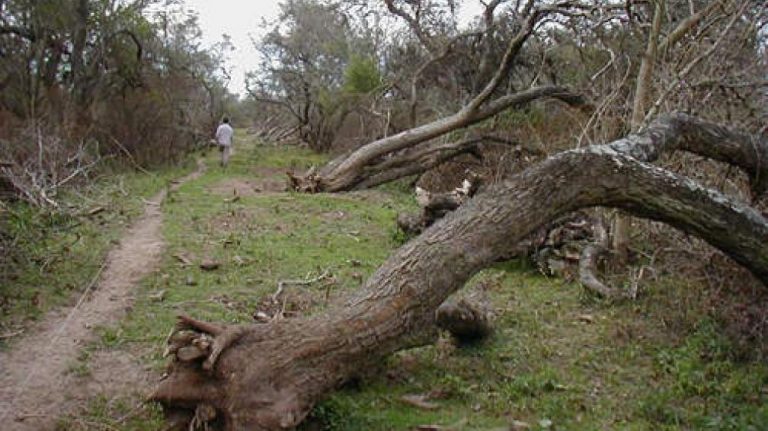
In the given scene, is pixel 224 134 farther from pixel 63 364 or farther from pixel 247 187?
pixel 63 364

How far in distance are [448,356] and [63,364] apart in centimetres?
291

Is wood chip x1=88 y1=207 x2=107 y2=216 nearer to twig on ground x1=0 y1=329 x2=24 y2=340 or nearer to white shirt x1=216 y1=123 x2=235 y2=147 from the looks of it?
twig on ground x1=0 y1=329 x2=24 y2=340

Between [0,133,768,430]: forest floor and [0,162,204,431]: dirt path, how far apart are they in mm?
17

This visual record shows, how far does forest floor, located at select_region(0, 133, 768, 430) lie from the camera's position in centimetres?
448

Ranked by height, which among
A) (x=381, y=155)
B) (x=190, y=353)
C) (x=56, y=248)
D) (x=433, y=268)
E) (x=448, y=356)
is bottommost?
(x=448, y=356)

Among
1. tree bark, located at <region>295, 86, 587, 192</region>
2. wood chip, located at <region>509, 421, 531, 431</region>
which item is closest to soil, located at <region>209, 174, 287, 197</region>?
tree bark, located at <region>295, 86, 587, 192</region>

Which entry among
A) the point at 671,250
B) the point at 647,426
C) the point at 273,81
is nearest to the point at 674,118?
the point at 671,250

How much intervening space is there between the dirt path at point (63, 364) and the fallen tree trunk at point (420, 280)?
1124mm

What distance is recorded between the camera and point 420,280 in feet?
15.1

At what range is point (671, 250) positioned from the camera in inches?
261

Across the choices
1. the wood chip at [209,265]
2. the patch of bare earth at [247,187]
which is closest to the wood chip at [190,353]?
the wood chip at [209,265]

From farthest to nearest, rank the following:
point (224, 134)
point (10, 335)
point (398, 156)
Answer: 1. point (224, 134)
2. point (398, 156)
3. point (10, 335)

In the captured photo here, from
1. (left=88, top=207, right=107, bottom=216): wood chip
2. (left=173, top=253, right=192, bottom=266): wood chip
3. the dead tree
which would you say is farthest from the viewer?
the dead tree

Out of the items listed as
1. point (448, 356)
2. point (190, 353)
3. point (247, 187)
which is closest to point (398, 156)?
point (247, 187)
